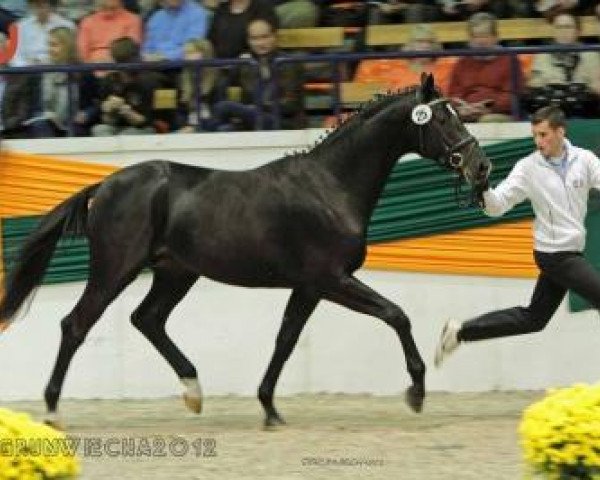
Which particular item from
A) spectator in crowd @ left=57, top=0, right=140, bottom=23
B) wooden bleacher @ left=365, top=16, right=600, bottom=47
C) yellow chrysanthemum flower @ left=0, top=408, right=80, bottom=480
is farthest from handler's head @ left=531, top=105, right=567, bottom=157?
spectator in crowd @ left=57, top=0, right=140, bottom=23

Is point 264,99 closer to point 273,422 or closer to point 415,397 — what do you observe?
point 273,422

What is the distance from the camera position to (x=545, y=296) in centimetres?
1010

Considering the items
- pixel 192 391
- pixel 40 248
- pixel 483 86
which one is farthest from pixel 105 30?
pixel 192 391

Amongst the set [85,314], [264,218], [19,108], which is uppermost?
[19,108]

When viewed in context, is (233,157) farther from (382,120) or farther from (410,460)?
(410,460)

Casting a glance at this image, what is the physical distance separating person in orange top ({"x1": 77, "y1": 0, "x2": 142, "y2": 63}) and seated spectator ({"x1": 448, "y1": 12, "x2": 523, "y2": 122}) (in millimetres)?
→ 2390

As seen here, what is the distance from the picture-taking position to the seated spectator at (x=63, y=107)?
39.3ft

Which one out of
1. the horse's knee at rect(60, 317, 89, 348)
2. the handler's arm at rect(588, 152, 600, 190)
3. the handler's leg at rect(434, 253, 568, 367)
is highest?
the handler's arm at rect(588, 152, 600, 190)

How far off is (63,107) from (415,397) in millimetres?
A: 3421

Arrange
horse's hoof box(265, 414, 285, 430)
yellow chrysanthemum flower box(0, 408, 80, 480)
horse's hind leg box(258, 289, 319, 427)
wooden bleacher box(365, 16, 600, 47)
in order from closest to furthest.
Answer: yellow chrysanthemum flower box(0, 408, 80, 480), horse's hoof box(265, 414, 285, 430), horse's hind leg box(258, 289, 319, 427), wooden bleacher box(365, 16, 600, 47)

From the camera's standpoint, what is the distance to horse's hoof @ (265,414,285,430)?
10.3m

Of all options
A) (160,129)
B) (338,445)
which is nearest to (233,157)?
(160,129)

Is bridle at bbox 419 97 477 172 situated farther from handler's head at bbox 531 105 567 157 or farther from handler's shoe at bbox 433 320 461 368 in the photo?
handler's shoe at bbox 433 320 461 368

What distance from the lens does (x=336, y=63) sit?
38.4ft
